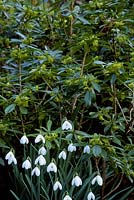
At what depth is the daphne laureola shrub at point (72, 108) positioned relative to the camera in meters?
1.79

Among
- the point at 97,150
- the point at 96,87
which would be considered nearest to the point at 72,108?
the point at 96,87

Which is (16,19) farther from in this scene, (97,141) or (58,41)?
(97,141)

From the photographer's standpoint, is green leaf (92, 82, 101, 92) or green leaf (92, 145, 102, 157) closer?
green leaf (92, 145, 102, 157)

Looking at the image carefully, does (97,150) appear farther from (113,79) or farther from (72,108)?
(72,108)

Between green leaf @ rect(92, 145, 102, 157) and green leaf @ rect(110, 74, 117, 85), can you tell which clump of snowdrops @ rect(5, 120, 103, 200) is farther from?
green leaf @ rect(110, 74, 117, 85)

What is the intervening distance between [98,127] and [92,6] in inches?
27.7

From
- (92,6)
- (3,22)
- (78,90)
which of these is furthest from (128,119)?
(3,22)

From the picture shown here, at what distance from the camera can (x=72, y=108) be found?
6.85 feet

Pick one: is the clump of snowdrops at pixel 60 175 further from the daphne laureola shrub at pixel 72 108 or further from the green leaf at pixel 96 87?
the green leaf at pixel 96 87

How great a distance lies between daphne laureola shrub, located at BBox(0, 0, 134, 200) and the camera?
5.87ft

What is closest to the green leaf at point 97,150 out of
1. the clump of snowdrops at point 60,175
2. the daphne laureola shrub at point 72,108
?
the daphne laureola shrub at point 72,108

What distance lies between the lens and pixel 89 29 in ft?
7.58

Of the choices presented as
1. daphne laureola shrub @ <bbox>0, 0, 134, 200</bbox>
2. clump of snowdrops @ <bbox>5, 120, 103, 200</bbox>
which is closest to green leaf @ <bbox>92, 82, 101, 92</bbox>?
daphne laureola shrub @ <bbox>0, 0, 134, 200</bbox>

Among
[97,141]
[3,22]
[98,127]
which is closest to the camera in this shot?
[97,141]
